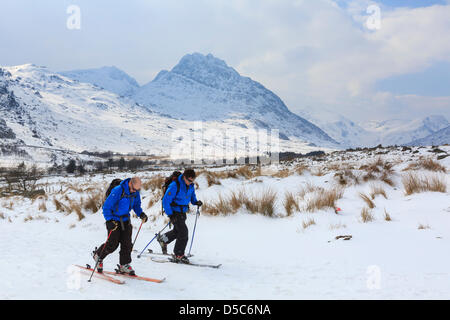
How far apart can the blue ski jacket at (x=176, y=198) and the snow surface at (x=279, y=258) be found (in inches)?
41.1

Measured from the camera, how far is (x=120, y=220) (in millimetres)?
4949

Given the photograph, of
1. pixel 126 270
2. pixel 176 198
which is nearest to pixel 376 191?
pixel 176 198

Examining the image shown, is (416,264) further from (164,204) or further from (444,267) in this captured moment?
(164,204)

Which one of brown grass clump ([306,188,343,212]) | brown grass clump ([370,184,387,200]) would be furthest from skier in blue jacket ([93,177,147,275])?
brown grass clump ([370,184,387,200])

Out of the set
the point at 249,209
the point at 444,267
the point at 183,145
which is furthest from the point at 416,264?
the point at 183,145

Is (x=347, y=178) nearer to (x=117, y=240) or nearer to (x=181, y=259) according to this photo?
(x=181, y=259)

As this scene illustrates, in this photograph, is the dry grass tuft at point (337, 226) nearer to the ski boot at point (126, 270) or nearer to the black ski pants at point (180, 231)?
the black ski pants at point (180, 231)

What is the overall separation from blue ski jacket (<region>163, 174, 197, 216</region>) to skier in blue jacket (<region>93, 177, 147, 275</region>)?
868 mm

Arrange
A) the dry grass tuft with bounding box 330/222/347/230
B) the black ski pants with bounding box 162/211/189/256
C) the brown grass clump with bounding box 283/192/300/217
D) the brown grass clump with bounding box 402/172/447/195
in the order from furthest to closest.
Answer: the brown grass clump with bounding box 283/192/300/217 < the brown grass clump with bounding box 402/172/447/195 < the dry grass tuft with bounding box 330/222/347/230 < the black ski pants with bounding box 162/211/189/256

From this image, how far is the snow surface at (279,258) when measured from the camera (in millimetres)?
4074

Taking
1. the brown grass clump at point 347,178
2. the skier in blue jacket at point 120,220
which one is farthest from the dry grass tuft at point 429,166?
the skier in blue jacket at point 120,220

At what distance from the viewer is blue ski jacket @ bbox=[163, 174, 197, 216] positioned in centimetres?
585

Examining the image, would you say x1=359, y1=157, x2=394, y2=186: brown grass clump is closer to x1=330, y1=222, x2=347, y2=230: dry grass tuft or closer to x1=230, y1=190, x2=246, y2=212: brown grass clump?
x1=330, y1=222, x2=347, y2=230: dry grass tuft
